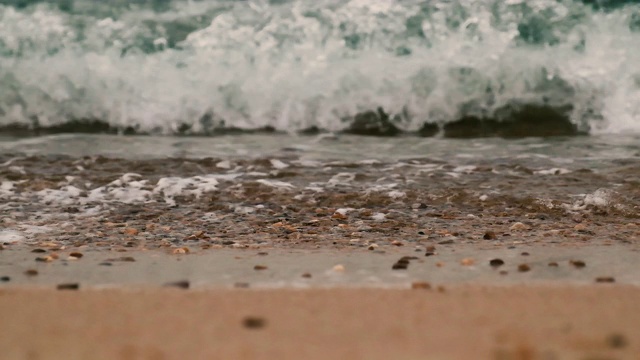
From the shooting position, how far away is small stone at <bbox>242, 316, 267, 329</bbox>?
2100 millimetres

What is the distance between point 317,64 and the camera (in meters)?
7.76

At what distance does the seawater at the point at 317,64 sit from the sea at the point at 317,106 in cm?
2

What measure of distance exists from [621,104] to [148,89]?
3.90 metres

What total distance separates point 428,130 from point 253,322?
4.98 metres

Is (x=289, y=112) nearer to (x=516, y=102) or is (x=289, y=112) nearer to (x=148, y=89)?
(x=148, y=89)

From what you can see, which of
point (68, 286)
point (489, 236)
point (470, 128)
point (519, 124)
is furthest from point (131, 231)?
point (519, 124)

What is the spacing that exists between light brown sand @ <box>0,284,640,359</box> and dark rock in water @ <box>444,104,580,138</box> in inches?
168

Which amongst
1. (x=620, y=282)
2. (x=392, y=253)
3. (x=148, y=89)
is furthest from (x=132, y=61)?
(x=620, y=282)

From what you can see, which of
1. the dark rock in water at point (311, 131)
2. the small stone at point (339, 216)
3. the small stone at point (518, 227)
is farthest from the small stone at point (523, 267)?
the dark rock in water at point (311, 131)

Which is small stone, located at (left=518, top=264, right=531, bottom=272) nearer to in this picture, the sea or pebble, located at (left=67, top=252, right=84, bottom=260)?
the sea

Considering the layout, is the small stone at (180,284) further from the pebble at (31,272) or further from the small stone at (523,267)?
the small stone at (523,267)

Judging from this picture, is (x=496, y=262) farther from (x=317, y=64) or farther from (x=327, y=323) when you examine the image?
(x=317, y=64)

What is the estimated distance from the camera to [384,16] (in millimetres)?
8258

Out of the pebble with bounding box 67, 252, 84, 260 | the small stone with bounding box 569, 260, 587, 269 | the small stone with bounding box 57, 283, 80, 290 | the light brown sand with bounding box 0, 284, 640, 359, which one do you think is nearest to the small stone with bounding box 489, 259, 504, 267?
the small stone with bounding box 569, 260, 587, 269
